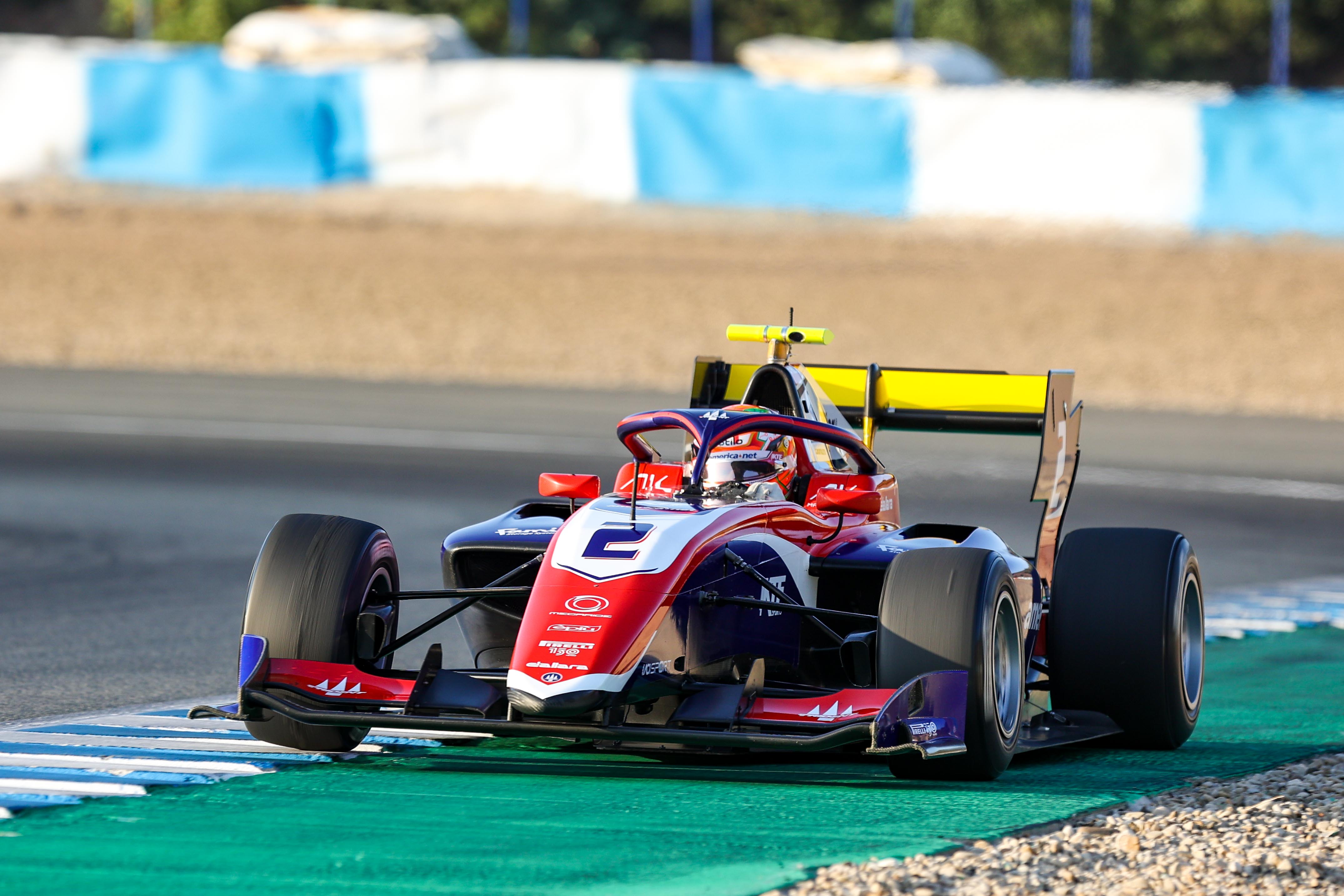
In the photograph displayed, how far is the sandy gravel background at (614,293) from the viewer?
74.5 ft

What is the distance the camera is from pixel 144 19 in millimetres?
38875

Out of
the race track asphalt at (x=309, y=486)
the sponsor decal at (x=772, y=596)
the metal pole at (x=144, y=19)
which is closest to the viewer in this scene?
the sponsor decal at (x=772, y=596)

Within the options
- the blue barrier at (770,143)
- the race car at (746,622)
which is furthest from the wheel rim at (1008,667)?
the blue barrier at (770,143)

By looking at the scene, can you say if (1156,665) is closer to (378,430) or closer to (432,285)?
(378,430)

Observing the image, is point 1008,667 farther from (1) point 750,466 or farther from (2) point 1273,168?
(2) point 1273,168

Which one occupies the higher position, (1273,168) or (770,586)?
(1273,168)

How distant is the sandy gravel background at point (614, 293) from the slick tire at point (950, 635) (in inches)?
588

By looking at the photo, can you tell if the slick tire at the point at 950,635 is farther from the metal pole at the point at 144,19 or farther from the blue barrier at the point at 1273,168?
the metal pole at the point at 144,19

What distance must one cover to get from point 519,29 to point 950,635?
34101mm

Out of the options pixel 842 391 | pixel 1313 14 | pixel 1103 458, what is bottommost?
pixel 1103 458

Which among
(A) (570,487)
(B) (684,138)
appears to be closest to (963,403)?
(A) (570,487)

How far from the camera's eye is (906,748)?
580cm

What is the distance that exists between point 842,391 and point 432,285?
1804 centimetres

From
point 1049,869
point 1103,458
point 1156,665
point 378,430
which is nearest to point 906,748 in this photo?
point 1049,869
